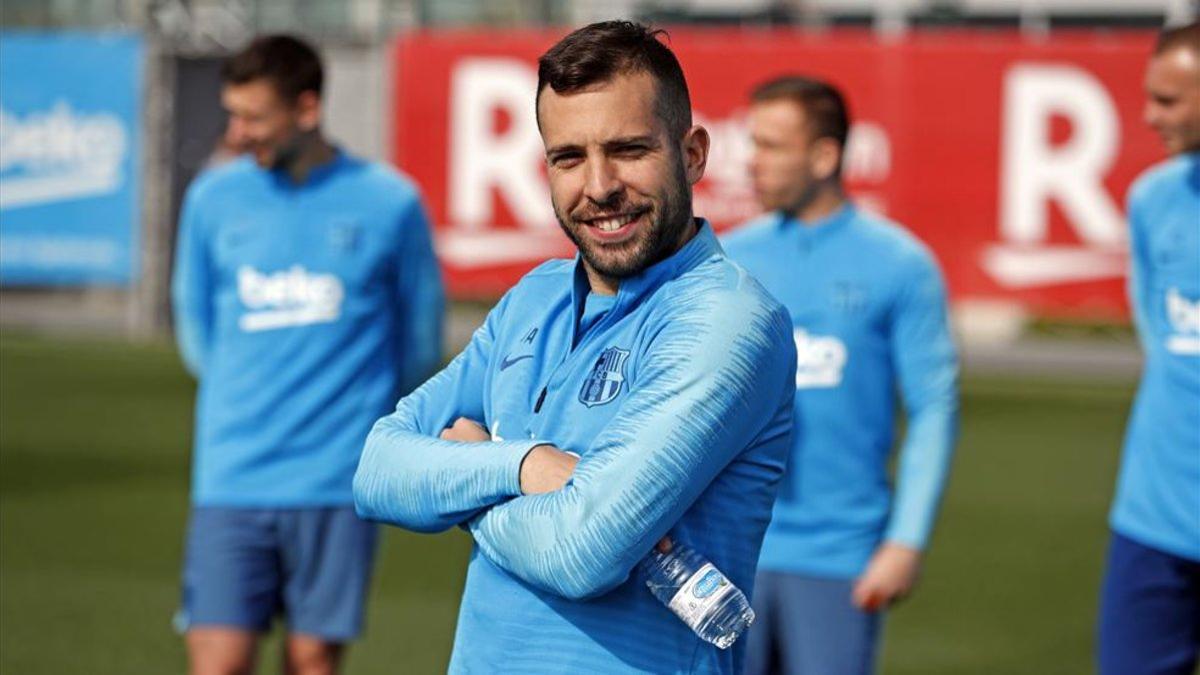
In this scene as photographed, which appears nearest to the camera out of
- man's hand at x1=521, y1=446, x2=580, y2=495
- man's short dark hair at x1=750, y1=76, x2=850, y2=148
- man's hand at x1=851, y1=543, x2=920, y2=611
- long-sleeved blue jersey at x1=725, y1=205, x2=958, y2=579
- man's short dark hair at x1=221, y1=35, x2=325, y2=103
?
man's hand at x1=521, y1=446, x2=580, y2=495

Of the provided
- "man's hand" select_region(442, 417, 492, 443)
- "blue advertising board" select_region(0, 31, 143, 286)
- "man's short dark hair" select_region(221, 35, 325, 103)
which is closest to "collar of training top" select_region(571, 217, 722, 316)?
"man's hand" select_region(442, 417, 492, 443)

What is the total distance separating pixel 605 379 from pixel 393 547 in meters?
8.75

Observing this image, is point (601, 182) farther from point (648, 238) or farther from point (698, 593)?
point (698, 593)

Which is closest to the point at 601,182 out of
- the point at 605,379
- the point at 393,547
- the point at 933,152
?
the point at 605,379

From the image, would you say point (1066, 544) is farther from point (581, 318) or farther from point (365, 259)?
point (581, 318)

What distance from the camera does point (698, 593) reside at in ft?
10.8

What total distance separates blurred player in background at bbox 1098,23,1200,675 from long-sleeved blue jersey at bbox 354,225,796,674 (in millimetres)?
2934

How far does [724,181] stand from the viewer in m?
20.9

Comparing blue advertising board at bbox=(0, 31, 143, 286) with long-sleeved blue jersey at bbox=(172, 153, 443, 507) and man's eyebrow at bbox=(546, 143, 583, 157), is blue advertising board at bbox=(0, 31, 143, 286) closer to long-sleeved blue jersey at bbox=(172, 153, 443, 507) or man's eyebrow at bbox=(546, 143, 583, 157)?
long-sleeved blue jersey at bbox=(172, 153, 443, 507)

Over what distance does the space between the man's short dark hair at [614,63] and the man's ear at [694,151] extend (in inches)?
1.3

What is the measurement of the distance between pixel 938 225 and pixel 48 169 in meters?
9.28

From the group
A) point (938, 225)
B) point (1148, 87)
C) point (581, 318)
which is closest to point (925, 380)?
point (1148, 87)

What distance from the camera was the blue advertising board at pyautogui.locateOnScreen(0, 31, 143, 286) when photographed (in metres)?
22.4

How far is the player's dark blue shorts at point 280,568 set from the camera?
21.8 ft
